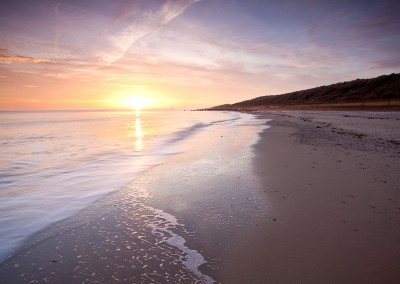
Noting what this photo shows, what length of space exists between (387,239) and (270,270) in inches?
68.8

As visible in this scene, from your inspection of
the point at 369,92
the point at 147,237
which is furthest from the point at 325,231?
the point at 369,92

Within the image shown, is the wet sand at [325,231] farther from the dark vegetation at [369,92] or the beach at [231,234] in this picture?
the dark vegetation at [369,92]

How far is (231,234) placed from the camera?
3.59 meters

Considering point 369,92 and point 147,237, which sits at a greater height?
point 369,92

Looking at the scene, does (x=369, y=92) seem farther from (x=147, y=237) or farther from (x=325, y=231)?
(x=147, y=237)

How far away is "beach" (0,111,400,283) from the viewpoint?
275 centimetres

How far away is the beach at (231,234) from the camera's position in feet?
9.04

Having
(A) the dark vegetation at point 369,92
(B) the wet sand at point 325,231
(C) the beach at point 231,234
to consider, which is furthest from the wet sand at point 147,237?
(A) the dark vegetation at point 369,92

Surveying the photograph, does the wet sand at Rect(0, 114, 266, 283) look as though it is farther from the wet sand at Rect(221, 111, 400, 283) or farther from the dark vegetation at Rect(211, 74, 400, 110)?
the dark vegetation at Rect(211, 74, 400, 110)

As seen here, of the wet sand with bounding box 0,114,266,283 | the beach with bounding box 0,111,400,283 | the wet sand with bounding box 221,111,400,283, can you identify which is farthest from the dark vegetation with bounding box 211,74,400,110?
the wet sand with bounding box 0,114,266,283

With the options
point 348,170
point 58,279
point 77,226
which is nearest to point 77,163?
point 77,226

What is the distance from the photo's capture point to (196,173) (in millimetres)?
7164

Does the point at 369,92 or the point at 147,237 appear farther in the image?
the point at 369,92

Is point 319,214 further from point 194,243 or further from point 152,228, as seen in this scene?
point 152,228
